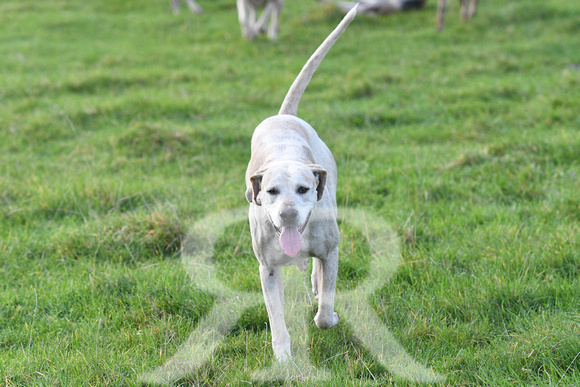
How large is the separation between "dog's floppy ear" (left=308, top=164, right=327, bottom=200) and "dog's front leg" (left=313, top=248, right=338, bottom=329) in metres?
0.44

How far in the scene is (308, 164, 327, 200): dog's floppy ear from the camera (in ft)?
9.42

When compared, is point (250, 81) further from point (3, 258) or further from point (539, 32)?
point (539, 32)

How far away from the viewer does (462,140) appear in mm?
6754

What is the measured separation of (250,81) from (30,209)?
15.8 feet

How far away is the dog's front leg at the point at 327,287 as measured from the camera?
324 centimetres

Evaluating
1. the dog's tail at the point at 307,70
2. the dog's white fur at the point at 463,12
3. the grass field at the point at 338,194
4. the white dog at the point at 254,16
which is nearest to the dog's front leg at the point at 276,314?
the grass field at the point at 338,194

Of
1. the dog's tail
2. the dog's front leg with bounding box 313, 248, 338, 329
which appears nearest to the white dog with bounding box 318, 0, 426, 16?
the dog's tail

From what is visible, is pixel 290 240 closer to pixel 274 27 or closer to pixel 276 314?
pixel 276 314

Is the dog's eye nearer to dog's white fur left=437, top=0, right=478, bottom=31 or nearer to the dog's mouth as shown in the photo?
the dog's mouth

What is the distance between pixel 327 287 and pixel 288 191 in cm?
83

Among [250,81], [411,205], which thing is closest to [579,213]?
[411,205]

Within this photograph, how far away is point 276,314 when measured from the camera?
318cm

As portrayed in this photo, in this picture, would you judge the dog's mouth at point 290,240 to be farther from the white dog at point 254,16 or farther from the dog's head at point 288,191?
the white dog at point 254,16

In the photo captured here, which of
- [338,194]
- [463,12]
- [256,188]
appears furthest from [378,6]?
[256,188]
